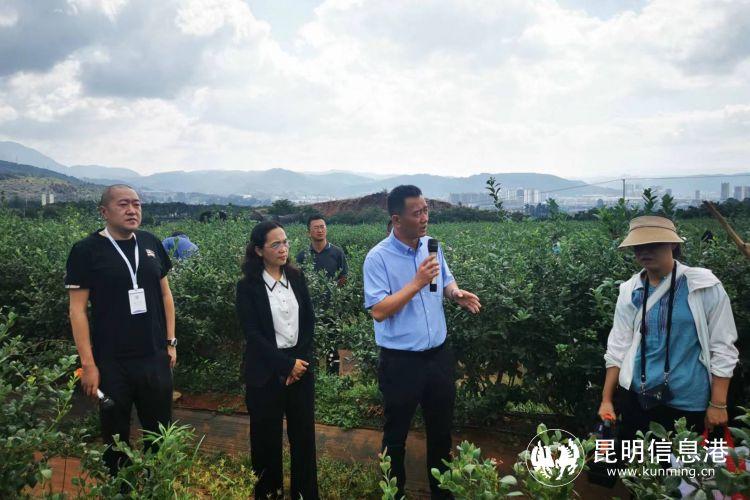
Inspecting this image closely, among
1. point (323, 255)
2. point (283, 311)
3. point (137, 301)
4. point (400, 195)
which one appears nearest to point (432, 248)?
point (400, 195)

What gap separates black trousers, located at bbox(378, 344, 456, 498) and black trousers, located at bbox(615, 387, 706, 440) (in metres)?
0.97

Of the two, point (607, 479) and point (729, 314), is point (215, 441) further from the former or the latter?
point (729, 314)

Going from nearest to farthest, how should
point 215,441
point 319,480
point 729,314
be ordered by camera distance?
1. point 729,314
2. point 319,480
3. point 215,441

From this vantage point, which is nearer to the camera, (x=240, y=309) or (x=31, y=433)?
(x=31, y=433)

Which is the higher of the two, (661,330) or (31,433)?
(661,330)

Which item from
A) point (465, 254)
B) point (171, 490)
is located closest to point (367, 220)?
point (465, 254)

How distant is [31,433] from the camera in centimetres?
177

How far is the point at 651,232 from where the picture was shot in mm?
2570

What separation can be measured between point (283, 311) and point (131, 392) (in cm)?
105

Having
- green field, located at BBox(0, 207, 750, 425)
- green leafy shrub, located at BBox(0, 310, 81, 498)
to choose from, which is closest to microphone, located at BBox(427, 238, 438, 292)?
green field, located at BBox(0, 207, 750, 425)

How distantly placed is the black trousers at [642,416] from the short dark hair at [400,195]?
163cm

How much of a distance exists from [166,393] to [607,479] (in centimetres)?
274

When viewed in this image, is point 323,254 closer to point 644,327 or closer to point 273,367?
point 273,367

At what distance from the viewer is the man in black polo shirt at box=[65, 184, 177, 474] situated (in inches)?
116
